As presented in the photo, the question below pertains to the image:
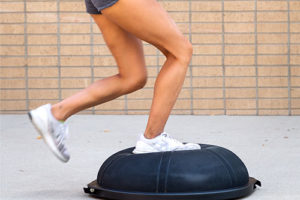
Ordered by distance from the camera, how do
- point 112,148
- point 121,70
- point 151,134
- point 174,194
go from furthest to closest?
point 112,148, point 121,70, point 151,134, point 174,194

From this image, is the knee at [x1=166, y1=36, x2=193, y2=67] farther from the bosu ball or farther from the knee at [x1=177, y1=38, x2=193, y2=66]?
the bosu ball

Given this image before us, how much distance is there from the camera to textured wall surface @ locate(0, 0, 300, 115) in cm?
742

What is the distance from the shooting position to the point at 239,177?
340 centimetres

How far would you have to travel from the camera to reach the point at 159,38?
3.28 meters

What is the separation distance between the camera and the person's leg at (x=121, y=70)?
11.5ft

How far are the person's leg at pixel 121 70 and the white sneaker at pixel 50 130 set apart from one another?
0.23 meters

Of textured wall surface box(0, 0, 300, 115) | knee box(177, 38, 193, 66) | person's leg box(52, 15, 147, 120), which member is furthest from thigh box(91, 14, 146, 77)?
textured wall surface box(0, 0, 300, 115)

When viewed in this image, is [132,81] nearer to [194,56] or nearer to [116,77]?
[116,77]

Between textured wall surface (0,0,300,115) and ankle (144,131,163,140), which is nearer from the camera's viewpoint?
ankle (144,131,163,140)

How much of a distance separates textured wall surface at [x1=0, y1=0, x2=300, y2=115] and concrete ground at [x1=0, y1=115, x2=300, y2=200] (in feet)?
0.82

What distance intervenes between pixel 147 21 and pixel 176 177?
0.86m

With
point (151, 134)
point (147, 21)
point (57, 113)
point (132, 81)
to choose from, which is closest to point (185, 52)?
point (147, 21)

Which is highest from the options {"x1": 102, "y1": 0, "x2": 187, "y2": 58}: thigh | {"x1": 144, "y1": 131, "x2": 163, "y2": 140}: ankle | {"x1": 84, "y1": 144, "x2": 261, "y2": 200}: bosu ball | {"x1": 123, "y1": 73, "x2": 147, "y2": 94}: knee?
{"x1": 102, "y1": 0, "x2": 187, "y2": 58}: thigh

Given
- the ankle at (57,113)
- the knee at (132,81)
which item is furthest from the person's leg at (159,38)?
the ankle at (57,113)
